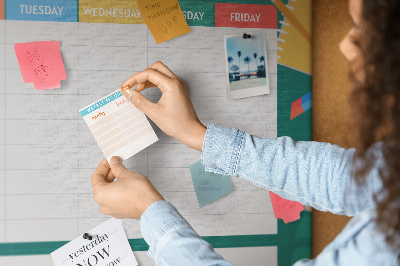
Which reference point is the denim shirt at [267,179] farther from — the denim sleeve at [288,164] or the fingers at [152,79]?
the fingers at [152,79]

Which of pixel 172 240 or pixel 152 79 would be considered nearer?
pixel 172 240

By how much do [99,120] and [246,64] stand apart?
0.38 meters

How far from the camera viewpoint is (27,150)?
851 millimetres

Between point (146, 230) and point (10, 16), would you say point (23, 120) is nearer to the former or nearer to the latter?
point (10, 16)

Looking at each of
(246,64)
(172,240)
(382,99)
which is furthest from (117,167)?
(382,99)

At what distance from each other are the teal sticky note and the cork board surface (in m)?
0.27

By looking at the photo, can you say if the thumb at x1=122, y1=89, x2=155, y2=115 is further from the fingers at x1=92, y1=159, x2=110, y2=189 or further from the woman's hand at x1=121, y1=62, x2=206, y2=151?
the fingers at x1=92, y1=159, x2=110, y2=189

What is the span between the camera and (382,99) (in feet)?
1.40

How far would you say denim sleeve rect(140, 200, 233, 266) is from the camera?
0.53 meters

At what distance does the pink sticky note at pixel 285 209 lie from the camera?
3.15ft

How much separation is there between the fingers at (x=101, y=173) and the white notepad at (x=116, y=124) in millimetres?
19

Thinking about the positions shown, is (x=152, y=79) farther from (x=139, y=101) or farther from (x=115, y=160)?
(x=115, y=160)

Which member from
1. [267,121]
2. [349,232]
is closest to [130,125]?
[267,121]

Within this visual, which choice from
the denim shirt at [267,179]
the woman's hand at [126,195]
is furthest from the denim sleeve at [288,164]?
the woman's hand at [126,195]
